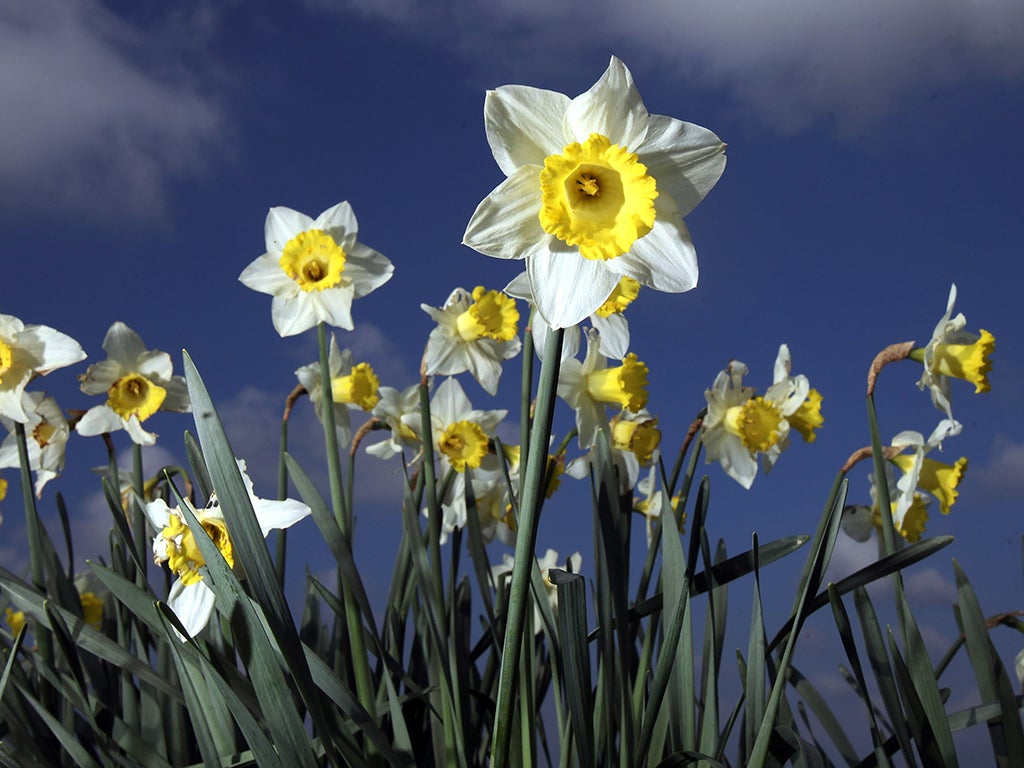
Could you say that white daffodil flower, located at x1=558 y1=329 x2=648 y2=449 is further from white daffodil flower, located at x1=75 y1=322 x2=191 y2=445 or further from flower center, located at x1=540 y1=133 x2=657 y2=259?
white daffodil flower, located at x1=75 y1=322 x2=191 y2=445

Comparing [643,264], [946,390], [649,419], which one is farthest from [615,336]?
[946,390]

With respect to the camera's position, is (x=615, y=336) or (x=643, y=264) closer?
(x=643, y=264)

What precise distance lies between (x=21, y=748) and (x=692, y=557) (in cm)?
183

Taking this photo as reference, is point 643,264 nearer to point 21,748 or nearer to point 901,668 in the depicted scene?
point 901,668

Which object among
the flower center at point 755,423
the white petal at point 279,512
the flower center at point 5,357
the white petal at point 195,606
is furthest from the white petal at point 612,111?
the flower center at point 5,357

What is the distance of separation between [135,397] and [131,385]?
5 centimetres

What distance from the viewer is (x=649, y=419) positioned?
11.0 feet

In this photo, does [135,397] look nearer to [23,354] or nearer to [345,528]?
[23,354]

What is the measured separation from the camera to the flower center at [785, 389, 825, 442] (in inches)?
146

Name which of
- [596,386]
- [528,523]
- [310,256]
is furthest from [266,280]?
[528,523]

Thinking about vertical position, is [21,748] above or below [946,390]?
below

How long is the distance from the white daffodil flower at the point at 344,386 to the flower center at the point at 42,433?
994 millimetres

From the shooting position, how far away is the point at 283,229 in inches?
144

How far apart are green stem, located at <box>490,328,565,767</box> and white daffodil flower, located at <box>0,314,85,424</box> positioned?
7.02ft
